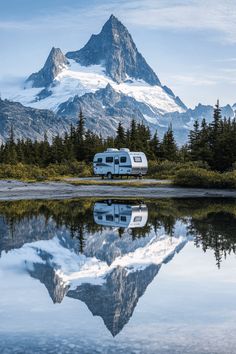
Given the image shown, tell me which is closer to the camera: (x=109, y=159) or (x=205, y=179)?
(x=205, y=179)

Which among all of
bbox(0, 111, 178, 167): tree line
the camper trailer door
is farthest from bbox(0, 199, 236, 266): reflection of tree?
bbox(0, 111, 178, 167): tree line

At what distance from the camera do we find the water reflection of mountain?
31.2ft

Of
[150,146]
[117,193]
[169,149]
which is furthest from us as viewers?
[150,146]

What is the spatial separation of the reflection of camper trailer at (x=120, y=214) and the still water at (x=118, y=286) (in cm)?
25

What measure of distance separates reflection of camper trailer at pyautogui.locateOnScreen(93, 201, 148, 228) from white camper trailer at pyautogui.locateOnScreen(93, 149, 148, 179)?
21.4 metres

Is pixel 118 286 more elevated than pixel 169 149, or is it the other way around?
pixel 118 286

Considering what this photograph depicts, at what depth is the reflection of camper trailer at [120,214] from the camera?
19.6 m

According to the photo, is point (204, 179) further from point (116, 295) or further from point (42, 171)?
point (116, 295)

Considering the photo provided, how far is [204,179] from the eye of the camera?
39312 mm

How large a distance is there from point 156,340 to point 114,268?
4.54 meters

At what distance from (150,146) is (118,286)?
2440 inches

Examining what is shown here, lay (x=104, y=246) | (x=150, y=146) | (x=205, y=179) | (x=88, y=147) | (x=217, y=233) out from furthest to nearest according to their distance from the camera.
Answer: (x=88, y=147) → (x=150, y=146) → (x=205, y=179) → (x=217, y=233) → (x=104, y=246)

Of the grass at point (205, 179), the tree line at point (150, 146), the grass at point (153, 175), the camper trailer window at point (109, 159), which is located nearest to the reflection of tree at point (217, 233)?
the grass at point (205, 179)

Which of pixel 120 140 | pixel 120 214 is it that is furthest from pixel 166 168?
pixel 120 214
